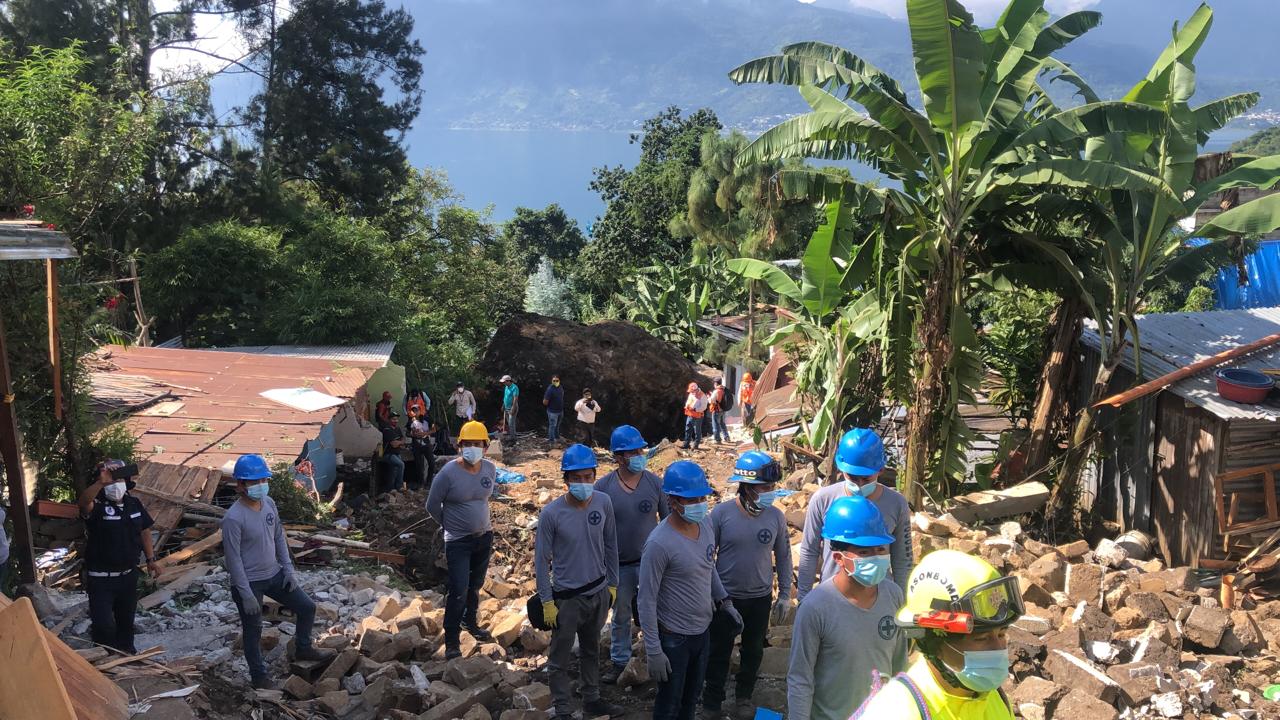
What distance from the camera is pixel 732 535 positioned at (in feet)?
17.3

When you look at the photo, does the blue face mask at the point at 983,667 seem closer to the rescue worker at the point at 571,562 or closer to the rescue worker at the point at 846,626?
the rescue worker at the point at 846,626

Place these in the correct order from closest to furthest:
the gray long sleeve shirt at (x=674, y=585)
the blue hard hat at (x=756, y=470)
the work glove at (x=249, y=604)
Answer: the gray long sleeve shirt at (x=674, y=585), the blue hard hat at (x=756, y=470), the work glove at (x=249, y=604)

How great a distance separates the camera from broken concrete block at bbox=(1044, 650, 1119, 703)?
5.77 meters

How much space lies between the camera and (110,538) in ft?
19.6

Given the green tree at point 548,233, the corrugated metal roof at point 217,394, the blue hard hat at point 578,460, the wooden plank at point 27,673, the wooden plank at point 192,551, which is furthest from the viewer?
the green tree at point 548,233

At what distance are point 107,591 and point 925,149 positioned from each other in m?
8.01

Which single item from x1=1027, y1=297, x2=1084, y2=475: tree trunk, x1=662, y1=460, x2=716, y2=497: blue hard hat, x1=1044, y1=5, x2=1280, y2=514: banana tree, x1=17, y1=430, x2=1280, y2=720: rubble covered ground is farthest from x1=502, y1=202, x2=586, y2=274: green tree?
x1=662, y1=460, x2=716, y2=497: blue hard hat

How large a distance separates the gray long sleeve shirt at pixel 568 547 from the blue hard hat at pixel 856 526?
2.05m

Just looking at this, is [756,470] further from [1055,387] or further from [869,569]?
[1055,387]

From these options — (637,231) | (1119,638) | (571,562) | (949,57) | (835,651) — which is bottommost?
(1119,638)

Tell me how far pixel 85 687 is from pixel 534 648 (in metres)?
3.15

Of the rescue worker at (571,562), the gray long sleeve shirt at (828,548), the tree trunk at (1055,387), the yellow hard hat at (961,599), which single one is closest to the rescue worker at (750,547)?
the gray long sleeve shirt at (828,548)

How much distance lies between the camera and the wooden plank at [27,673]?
12.1ft

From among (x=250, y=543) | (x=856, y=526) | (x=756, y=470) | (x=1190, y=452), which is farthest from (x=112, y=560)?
(x=1190, y=452)
